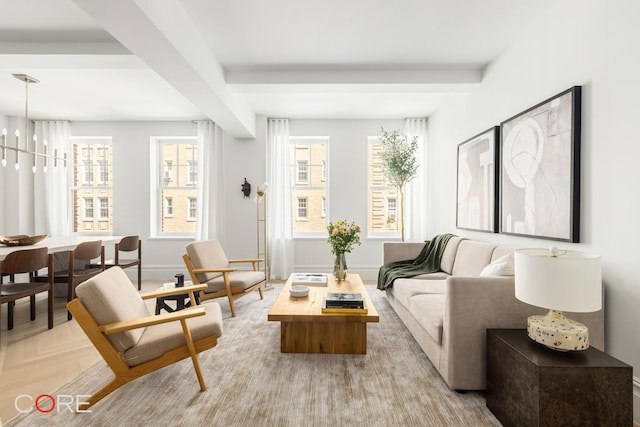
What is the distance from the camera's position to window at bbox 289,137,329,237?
5473 mm

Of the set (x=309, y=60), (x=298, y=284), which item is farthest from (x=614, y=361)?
(x=309, y=60)

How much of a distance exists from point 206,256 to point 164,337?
1774 mm

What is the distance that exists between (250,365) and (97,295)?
1.14m

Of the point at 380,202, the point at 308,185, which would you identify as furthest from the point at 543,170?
the point at 308,185

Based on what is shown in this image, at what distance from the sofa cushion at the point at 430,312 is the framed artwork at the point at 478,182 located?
3.86 feet

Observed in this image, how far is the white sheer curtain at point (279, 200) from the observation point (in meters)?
5.19

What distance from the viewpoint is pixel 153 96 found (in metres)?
4.21

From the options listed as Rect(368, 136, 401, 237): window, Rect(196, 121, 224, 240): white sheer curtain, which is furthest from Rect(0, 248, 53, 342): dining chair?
Rect(368, 136, 401, 237): window

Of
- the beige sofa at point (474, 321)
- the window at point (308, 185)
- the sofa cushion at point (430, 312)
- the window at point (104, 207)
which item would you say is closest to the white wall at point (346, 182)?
the window at point (308, 185)

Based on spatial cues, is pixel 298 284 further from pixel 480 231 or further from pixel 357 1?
pixel 357 1

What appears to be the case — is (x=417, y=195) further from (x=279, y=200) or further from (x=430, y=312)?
(x=430, y=312)

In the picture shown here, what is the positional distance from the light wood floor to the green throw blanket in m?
2.82

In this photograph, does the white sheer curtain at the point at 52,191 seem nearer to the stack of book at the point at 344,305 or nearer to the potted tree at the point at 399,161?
the stack of book at the point at 344,305

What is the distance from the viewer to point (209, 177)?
521 centimetres
